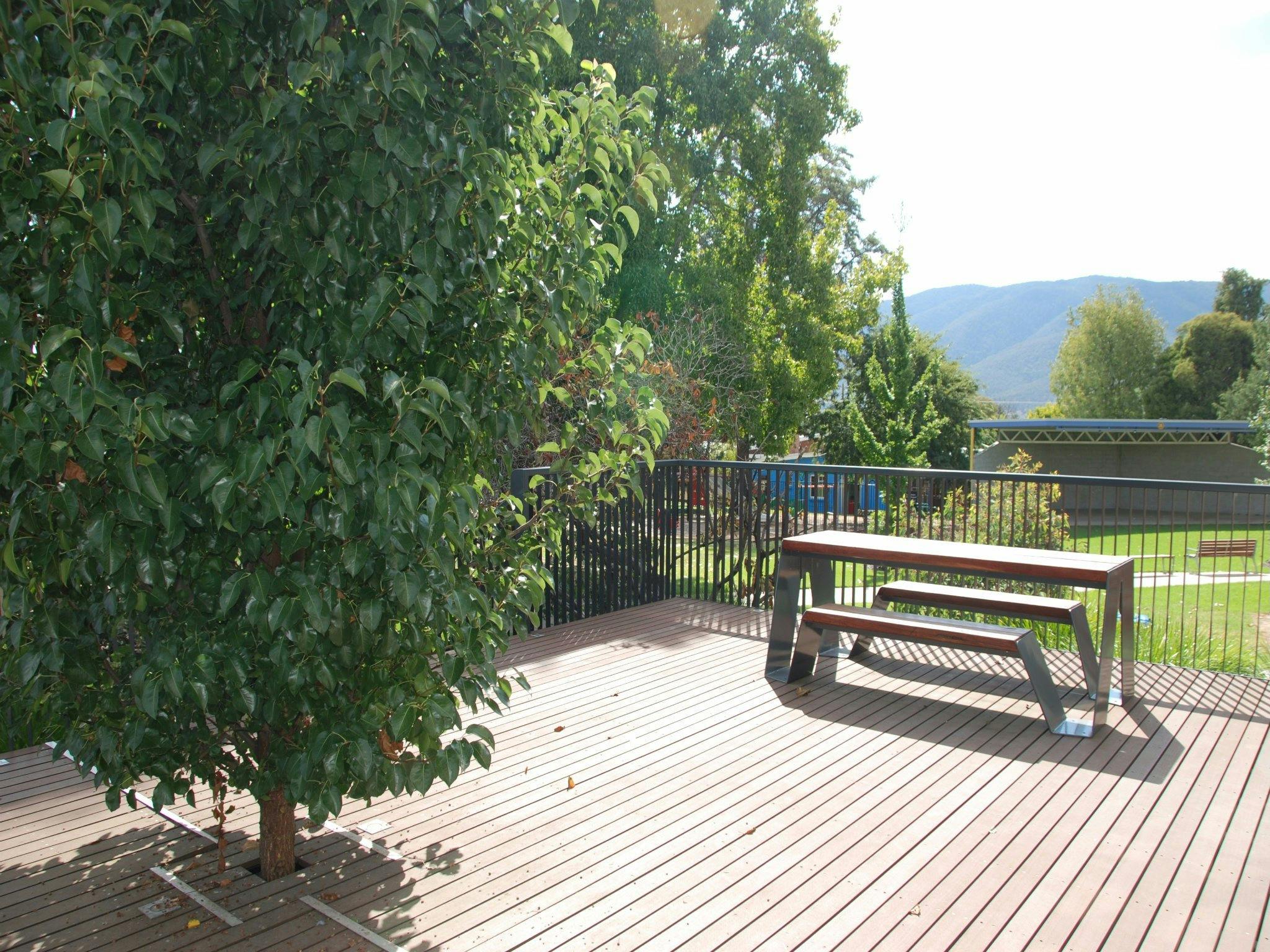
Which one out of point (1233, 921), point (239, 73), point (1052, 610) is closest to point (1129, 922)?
point (1233, 921)

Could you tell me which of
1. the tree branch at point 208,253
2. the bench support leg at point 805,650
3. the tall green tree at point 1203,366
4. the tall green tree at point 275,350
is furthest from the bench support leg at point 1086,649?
the tall green tree at point 1203,366

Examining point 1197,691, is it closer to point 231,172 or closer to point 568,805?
point 568,805

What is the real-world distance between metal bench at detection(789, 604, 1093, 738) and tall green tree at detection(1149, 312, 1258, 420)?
42.5 meters

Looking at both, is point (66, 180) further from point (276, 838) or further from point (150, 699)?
point (276, 838)

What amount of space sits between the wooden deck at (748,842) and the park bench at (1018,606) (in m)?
0.34

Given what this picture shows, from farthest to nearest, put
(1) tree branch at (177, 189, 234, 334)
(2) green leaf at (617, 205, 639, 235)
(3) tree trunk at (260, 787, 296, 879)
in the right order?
(3) tree trunk at (260, 787, 296, 879) < (2) green leaf at (617, 205, 639, 235) < (1) tree branch at (177, 189, 234, 334)

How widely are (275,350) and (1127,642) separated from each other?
164 inches

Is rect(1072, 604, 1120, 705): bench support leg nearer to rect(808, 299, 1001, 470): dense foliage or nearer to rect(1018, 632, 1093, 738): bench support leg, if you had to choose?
rect(1018, 632, 1093, 738): bench support leg

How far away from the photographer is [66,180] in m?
1.75

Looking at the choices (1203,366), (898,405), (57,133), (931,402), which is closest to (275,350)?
(57,133)

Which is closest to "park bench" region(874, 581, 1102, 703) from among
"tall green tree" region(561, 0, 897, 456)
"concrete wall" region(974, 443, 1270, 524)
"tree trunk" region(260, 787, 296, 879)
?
"tree trunk" region(260, 787, 296, 879)

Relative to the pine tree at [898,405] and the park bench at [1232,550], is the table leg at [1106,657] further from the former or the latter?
the pine tree at [898,405]

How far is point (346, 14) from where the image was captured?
2.09 m

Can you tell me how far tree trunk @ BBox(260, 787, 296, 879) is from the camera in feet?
9.27
